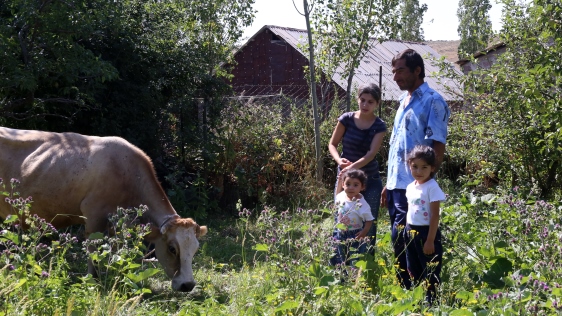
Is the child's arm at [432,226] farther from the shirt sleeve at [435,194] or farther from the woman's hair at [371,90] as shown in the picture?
the woman's hair at [371,90]

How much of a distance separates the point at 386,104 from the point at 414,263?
25.6 ft

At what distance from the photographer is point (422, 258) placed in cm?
452

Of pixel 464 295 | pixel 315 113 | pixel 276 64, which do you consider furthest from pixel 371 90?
pixel 276 64

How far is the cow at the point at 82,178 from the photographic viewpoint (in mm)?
6230

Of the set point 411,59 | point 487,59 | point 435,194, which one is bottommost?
point 435,194

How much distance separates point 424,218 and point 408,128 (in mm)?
692

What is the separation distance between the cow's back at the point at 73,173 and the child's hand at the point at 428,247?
3043mm

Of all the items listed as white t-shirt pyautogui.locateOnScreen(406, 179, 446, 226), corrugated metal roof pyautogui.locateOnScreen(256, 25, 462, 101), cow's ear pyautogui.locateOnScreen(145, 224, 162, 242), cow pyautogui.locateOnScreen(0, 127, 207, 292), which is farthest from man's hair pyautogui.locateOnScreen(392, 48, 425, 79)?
corrugated metal roof pyautogui.locateOnScreen(256, 25, 462, 101)

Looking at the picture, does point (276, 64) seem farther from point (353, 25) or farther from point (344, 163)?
point (344, 163)

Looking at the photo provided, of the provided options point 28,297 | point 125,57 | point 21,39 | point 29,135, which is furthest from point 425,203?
point 125,57

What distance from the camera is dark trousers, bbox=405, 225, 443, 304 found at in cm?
445

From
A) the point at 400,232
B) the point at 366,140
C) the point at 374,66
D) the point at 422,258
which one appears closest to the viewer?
the point at 422,258

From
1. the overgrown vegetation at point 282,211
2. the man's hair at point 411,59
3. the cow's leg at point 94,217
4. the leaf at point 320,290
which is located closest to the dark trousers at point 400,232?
the overgrown vegetation at point 282,211

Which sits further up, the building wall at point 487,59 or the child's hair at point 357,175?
the building wall at point 487,59
